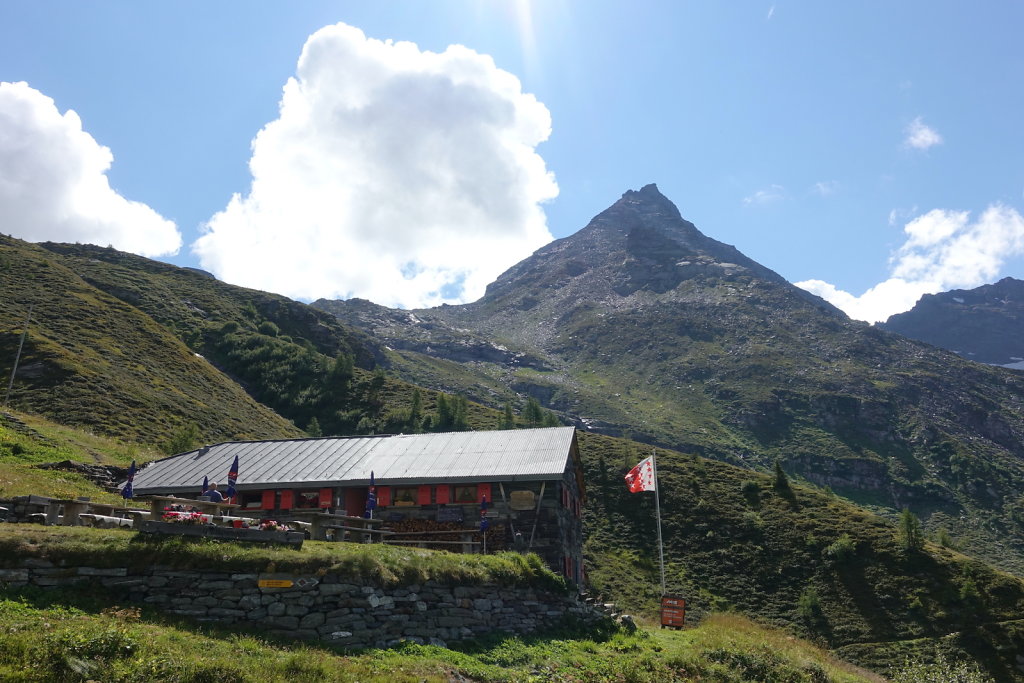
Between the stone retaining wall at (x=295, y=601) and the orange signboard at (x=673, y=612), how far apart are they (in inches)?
600

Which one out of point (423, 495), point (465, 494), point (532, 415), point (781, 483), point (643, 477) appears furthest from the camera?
point (532, 415)

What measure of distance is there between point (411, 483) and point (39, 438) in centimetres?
2554

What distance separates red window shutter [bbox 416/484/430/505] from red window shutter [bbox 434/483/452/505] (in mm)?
376

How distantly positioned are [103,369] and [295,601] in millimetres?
61403

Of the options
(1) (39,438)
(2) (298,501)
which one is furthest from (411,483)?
(1) (39,438)

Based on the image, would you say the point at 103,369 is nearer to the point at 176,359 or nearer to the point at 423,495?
the point at 176,359

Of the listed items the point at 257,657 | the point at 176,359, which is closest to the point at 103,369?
the point at 176,359

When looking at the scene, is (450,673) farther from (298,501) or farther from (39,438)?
(39,438)

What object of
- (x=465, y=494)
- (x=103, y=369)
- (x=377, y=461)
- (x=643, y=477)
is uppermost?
(x=103, y=369)

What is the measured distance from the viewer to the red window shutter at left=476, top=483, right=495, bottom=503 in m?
29.9

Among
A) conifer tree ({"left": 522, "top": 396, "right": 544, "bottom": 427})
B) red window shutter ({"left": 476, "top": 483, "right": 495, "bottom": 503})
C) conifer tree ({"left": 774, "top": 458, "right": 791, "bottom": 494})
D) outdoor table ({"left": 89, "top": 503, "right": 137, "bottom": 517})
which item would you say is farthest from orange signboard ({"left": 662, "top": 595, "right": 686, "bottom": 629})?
conifer tree ({"left": 522, "top": 396, "right": 544, "bottom": 427})

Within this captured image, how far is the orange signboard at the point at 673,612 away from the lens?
104 ft

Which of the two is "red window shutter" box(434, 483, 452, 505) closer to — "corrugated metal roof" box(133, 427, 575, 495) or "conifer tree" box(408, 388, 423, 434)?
"corrugated metal roof" box(133, 427, 575, 495)

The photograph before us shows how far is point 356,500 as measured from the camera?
3209 cm
